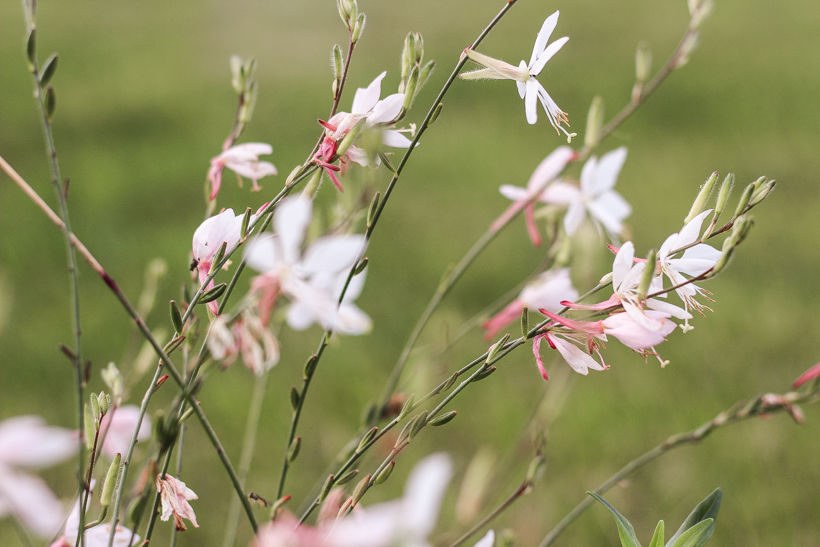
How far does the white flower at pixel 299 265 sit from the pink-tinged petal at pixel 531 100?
189 mm

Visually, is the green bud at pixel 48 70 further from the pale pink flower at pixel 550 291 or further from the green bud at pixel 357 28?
the pale pink flower at pixel 550 291

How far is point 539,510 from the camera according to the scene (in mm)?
983

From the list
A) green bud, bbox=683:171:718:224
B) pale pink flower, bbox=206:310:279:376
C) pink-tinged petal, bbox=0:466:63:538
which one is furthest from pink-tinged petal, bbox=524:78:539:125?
pink-tinged petal, bbox=0:466:63:538

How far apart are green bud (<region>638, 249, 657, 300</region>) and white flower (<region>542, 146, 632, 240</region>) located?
118mm

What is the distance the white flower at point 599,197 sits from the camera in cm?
47

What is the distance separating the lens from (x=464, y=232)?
1925mm

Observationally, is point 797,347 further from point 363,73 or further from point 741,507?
point 363,73

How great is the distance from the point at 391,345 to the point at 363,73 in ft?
6.28

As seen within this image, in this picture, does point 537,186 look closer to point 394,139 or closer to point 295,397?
point 394,139

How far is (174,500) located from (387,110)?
10.3 inches

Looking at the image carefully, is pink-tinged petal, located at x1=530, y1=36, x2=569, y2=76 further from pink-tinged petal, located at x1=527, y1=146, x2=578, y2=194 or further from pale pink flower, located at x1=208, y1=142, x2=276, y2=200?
pale pink flower, located at x1=208, y1=142, x2=276, y2=200

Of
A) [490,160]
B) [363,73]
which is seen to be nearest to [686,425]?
[490,160]

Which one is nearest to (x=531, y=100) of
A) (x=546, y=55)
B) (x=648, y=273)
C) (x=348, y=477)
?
(x=546, y=55)

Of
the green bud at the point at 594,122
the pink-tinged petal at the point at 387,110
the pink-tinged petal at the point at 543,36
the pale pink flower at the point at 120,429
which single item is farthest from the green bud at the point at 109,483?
the green bud at the point at 594,122
